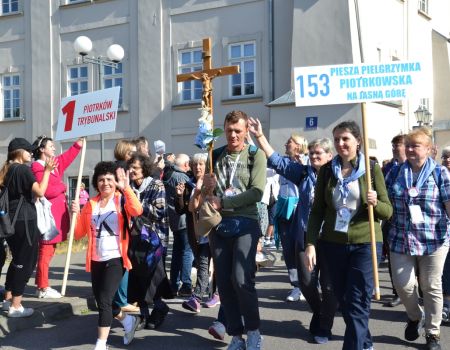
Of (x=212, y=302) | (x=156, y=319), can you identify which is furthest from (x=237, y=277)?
(x=212, y=302)

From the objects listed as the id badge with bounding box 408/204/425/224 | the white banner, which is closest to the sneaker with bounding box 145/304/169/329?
the white banner

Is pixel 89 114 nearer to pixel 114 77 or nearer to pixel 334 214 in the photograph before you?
pixel 334 214

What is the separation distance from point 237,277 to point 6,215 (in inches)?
99.1

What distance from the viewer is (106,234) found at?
5.61 meters

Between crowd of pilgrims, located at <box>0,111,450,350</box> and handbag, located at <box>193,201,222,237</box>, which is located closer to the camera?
crowd of pilgrims, located at <box>0,111,450,350</box>

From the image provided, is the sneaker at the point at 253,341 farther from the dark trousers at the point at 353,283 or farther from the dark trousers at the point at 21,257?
the dark trousers at the point at 21,257

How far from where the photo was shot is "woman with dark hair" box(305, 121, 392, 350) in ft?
15.5

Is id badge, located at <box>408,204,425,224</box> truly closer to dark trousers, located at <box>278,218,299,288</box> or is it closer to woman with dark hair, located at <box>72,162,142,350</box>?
dark trousers, located at <box>278,218,299,288</box>

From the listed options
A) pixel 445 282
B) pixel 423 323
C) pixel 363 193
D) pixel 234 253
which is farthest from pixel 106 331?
pixel 445 282

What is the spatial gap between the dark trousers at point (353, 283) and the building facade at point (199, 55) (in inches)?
501

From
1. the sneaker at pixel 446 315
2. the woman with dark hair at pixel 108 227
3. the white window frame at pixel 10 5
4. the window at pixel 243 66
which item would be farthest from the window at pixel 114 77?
the sneaker at pixel 446 315

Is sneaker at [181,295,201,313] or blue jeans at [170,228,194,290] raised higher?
blue jeans at [170,228,194,290]

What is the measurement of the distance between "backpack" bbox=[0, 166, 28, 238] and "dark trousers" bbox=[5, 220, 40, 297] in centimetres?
9

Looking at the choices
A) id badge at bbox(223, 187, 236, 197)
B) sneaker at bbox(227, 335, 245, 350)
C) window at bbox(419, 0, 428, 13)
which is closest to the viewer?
id badge at bbox(223, 187, 236, 197)
